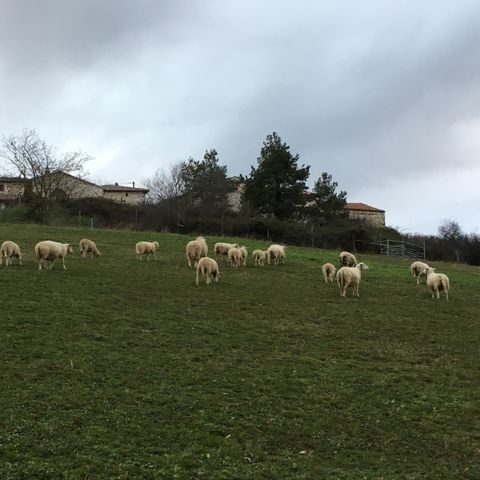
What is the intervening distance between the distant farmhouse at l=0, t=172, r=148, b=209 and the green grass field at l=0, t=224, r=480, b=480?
43609mm

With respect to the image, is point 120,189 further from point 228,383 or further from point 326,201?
point 228,383

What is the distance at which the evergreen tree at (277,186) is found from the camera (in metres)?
69.4

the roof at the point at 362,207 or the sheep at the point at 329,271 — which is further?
the roof at the point at 362,207

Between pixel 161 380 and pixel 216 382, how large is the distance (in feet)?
3.81

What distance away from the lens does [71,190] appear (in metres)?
67.4

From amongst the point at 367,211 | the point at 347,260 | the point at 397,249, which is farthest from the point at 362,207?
the point at 347,260

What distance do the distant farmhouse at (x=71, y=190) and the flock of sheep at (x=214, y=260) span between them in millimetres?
35026

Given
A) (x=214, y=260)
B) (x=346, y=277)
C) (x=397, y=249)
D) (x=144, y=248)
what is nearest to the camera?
(x=346, y=277)

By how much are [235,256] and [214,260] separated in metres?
3.69

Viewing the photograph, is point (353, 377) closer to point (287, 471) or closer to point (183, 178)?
point (287, 471)

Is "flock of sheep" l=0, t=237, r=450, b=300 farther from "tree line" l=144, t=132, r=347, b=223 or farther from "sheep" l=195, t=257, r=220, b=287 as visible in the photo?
"tree line" l=144, t=132, r=347, b=223

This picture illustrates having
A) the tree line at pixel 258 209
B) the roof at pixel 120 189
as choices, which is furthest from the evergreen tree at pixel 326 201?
the roof at pixel 120 189

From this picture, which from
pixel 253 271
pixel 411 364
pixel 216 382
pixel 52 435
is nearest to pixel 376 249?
pixel 253 271

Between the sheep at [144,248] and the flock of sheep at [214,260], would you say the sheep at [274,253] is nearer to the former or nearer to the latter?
the flock of sheep at [214,260]
